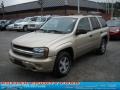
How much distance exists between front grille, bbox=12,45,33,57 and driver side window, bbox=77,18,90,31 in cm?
184

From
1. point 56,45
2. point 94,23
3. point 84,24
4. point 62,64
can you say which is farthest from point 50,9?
point 56,45

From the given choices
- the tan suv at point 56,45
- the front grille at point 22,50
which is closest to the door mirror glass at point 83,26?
the tan suv at point 56,45

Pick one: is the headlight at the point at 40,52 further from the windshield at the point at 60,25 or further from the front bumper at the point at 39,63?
the windshield at the point at 60,25

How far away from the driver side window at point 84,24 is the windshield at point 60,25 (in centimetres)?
21

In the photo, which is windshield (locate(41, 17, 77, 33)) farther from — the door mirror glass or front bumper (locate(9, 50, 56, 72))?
front bumper (locate(9, 50, 56, 72))

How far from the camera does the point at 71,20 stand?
5.93 m

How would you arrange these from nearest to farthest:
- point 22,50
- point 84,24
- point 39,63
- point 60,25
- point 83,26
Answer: point 39,63 → point 22,50 → point 60,25 → point 83,26 → point 84,24

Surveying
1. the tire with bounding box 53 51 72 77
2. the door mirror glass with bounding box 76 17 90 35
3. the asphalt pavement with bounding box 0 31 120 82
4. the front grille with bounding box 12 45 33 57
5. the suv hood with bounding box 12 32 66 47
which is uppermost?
the door mirror glass with bounding box 76 17 90 35

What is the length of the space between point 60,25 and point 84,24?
89cm

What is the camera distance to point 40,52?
450cm

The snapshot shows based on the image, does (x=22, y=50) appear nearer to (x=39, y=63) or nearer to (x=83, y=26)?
(x=39, y=63)

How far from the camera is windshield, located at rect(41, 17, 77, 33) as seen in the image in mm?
5586

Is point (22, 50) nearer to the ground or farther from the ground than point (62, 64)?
farther from the ground

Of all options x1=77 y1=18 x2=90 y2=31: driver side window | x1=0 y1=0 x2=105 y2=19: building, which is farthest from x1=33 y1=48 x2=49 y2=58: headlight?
x1=0 y1=0 x2=105 y2=19: building
